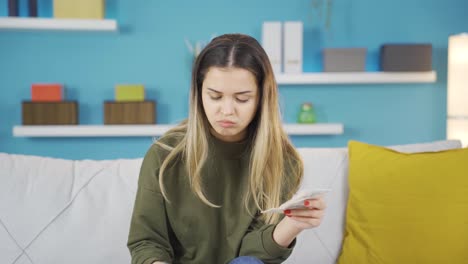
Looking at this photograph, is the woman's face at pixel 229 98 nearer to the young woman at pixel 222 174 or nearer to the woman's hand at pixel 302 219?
the young woman at pixel 222 174

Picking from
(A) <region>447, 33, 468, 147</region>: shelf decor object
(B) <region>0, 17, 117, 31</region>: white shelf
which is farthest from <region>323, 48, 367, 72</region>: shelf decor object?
(B) <region>0, 17, 117, 31</region>: white shelf

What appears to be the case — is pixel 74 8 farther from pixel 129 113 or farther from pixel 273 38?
pixel 273 38

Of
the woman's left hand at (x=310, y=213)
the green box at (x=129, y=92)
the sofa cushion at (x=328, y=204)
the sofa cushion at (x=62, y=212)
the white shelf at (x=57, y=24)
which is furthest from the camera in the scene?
the green box at (x=129, y=92)

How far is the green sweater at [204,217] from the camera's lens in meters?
1.43

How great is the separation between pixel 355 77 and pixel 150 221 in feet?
7.85

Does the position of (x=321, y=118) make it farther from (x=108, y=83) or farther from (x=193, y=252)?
(x=193, y=252)

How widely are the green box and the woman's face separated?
209 cm

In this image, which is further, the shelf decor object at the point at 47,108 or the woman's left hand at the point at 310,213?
the shelf decor object at the point at 47,108

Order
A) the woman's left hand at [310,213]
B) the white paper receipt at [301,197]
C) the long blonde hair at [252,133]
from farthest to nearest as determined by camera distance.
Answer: the long blonde hair at [252,133], the woman's left hand at [310,213], the white paper receipt at [301,197]

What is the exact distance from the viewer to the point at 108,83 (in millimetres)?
3547

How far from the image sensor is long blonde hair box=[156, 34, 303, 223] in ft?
4.67

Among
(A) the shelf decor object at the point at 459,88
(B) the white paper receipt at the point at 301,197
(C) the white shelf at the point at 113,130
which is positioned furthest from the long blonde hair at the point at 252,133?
(A) the shelf decor object at the point at 459,88

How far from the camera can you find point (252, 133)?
155 cm

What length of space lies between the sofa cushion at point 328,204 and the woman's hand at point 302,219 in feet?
1.27
